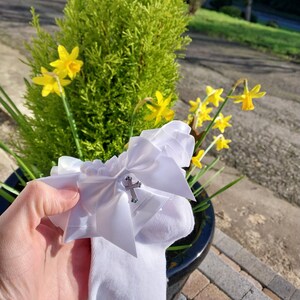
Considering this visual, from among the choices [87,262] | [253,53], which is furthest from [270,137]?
[253,53]

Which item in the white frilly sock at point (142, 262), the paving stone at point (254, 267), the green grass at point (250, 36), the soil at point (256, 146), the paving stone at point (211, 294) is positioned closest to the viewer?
the white frilly sock at point (142, 262)

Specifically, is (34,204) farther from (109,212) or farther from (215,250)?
(215,250)

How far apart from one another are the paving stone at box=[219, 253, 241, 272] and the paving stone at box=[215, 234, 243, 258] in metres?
0.03

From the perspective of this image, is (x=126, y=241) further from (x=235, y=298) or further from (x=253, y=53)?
(x=253, y=53)

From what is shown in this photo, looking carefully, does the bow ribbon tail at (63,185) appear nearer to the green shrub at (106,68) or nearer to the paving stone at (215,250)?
the green shrub at (106,68)

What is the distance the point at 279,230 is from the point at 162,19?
2.24m

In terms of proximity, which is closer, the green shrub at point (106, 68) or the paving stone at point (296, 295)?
the green shrub at point (106, 68)

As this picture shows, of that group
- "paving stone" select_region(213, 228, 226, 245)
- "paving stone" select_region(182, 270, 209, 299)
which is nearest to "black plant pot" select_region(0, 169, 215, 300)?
"paving stone" select_region(182, 270, 209, 299)

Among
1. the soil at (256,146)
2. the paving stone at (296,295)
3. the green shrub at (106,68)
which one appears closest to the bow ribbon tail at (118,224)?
the green shrub at (106,68)

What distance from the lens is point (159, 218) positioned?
115cm

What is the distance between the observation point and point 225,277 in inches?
91.7

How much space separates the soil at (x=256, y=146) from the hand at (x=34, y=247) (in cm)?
195

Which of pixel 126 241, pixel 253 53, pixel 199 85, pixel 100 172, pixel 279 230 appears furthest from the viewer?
pixel 253 53

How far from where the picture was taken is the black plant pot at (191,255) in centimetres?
144
